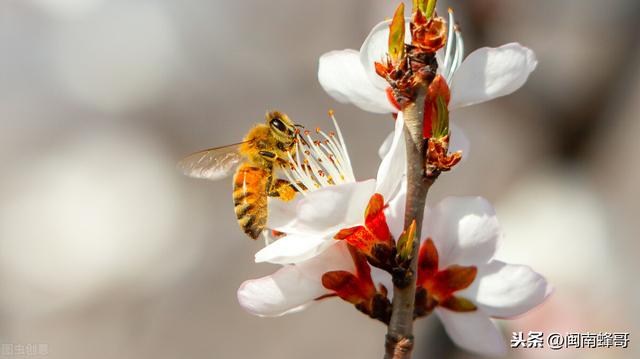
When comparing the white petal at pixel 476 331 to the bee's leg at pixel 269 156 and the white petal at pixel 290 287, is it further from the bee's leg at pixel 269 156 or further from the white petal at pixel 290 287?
the bee's leg at pixel 269 156

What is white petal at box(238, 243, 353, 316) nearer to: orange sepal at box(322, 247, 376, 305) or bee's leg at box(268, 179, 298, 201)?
orange sepal at box(322, 247, 376, 305)

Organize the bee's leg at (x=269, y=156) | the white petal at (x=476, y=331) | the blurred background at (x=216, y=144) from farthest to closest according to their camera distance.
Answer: the blurred background at (x=216, y=144) < the bee's leg at (x=269, y=156) < the white petal at (x=476, y=331)

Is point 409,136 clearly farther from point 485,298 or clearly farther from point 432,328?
point 432,328

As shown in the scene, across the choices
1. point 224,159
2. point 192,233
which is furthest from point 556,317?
point 192,233

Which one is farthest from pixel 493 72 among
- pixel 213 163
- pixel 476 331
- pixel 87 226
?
pixel 87 226

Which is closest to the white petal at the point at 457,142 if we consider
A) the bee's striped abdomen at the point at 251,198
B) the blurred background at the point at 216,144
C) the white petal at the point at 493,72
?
the white petal at the point at 493,72
